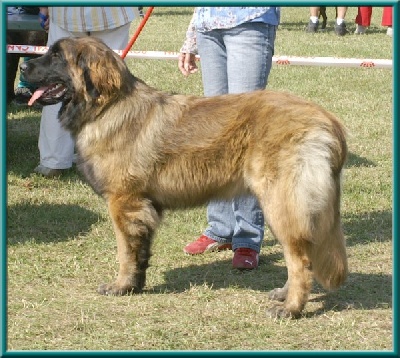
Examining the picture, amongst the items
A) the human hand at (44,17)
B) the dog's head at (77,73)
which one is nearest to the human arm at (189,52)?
the dog's head at (77,73)

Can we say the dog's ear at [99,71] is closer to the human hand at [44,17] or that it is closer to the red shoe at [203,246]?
the red shoe at [203,246]

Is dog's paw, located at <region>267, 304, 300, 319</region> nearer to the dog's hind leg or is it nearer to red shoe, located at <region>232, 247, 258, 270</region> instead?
the dog's hind leg

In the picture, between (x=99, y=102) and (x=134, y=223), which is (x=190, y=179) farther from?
(x=99, y=102)

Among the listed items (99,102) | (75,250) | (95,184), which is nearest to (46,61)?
(99,102)

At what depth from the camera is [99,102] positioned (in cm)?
429

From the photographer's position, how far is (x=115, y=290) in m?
4.41

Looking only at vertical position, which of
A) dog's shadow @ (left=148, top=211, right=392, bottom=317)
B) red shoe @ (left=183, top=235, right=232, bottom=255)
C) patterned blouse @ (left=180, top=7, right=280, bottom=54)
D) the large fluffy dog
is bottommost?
red shoe @ (left=183, top=235, right=232, bottom=255)

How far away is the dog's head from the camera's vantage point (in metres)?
4.22

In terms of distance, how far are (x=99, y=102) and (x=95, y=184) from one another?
1.50ft

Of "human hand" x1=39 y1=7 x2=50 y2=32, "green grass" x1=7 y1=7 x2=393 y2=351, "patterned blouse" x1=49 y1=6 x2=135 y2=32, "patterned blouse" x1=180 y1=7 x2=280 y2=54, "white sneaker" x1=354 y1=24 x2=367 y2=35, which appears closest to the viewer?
"green grass" x1=7 y1=7 x2=393 y2=351

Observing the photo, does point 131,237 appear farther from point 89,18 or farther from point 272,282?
point 89,18

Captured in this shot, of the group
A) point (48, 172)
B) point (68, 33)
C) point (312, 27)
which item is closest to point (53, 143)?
point (48, 172)

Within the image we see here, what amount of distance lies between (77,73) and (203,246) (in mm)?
1573

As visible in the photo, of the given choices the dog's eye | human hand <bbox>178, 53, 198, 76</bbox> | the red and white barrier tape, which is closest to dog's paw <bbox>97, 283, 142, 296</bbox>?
the dog's eye
